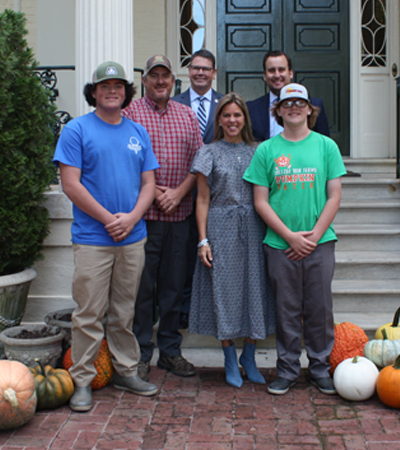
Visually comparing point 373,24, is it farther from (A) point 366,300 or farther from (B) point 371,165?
(A) point 366,300

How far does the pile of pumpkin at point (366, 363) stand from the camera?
3133 mm

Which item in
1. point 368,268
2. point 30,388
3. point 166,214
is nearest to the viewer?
point 30,388

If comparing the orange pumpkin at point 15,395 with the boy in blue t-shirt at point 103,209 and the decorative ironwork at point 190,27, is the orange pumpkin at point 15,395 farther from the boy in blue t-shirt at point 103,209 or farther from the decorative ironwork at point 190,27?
the decorative ironwork at point 190,27

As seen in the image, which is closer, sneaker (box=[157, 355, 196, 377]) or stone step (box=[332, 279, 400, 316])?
sneaker (box=[157, 355, 196, 377])

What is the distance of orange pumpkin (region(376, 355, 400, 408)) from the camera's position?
10.1ft

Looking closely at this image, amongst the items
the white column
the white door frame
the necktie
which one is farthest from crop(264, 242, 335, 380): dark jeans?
the white door frame

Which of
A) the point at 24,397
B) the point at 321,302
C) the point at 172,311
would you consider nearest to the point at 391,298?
Result: the point at 321,302

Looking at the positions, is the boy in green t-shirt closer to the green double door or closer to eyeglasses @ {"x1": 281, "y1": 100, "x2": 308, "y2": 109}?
eyeglasses @ {"x1": 281, "y1": 100, "x2": 308, "y2": 109}

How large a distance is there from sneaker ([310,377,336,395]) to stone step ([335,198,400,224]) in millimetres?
2100

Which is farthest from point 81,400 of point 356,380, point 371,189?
point 371,189

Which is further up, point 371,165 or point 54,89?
point 54,89

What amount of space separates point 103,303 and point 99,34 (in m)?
2.14

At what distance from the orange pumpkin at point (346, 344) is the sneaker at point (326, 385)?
0.21 metres

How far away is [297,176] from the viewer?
329 cm
